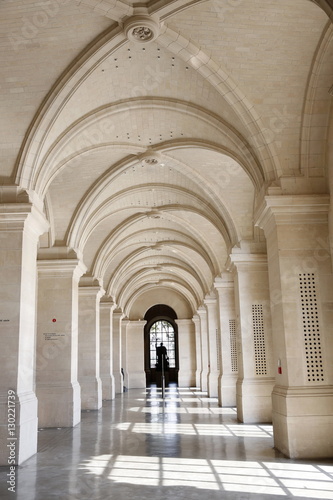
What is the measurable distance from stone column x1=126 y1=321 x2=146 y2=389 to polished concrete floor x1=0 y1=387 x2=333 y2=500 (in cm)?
2326

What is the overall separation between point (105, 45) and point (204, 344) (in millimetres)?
23487

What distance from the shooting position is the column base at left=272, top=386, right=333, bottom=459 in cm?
891

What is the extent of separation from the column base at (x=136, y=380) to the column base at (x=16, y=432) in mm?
27241

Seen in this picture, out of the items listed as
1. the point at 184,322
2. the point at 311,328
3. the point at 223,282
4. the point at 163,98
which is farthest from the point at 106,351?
the point at 311,328

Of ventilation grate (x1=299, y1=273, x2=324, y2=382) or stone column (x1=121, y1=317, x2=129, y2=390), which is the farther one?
stone column (x1=121, y1=317, x2=129, y2=390)

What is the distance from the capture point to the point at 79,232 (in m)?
15.4

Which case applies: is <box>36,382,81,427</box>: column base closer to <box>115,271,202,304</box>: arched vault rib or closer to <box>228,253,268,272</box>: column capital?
<box>228,253,268,272</box>: column capital

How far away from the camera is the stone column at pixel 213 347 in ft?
76.4

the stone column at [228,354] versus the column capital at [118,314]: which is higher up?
the column capital at [118,314]

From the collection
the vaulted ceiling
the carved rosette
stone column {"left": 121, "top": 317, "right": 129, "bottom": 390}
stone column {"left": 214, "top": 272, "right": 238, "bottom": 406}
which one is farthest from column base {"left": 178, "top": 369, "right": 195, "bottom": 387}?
the carved rosette

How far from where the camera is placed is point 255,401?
14.0 meters

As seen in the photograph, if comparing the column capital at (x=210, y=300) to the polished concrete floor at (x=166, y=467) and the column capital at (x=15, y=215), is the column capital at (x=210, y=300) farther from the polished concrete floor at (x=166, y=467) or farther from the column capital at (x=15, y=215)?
the column capital at (x=15, y=215)

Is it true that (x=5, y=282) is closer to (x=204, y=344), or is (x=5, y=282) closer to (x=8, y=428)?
A: (x=8, y=428)

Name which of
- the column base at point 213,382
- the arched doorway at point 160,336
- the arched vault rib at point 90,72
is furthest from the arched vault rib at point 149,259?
the arched doorway at point 160,336
